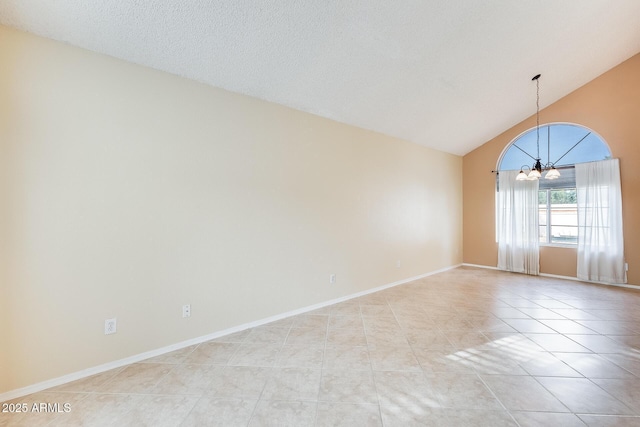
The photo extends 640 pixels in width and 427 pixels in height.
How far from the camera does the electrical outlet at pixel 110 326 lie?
7.02 ft

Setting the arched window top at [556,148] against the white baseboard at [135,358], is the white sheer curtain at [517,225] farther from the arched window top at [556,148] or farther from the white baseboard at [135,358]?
the white baseboard at [135,358]

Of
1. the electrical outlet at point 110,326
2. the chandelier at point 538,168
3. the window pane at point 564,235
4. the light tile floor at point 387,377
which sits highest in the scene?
the chandelier at point 538,168

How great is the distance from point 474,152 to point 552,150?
143 cm

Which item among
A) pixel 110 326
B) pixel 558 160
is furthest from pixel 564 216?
pixel 110 326

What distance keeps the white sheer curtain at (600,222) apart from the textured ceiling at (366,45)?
5.70ft

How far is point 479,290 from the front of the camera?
14.4ft

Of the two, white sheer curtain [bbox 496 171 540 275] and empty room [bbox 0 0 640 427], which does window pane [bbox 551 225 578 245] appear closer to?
white sheer curtain [bbox 496 171 540 275]

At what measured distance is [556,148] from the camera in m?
5.18

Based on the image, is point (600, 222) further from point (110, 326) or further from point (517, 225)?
point (110, 326)

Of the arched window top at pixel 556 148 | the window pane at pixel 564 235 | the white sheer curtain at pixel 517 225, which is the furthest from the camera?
the white sheer curtain at pixel 517 225

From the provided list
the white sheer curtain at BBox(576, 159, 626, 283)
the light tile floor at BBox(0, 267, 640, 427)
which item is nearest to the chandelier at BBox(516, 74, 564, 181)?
the white sheer curtain at BBox(576, 159, 626, 283)

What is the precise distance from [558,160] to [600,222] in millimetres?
1365

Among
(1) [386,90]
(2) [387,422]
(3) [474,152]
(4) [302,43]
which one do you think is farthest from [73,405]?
(3) [474,152]

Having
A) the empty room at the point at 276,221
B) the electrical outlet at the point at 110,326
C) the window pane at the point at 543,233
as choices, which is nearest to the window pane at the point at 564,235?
the window pane at the point at 543,233
